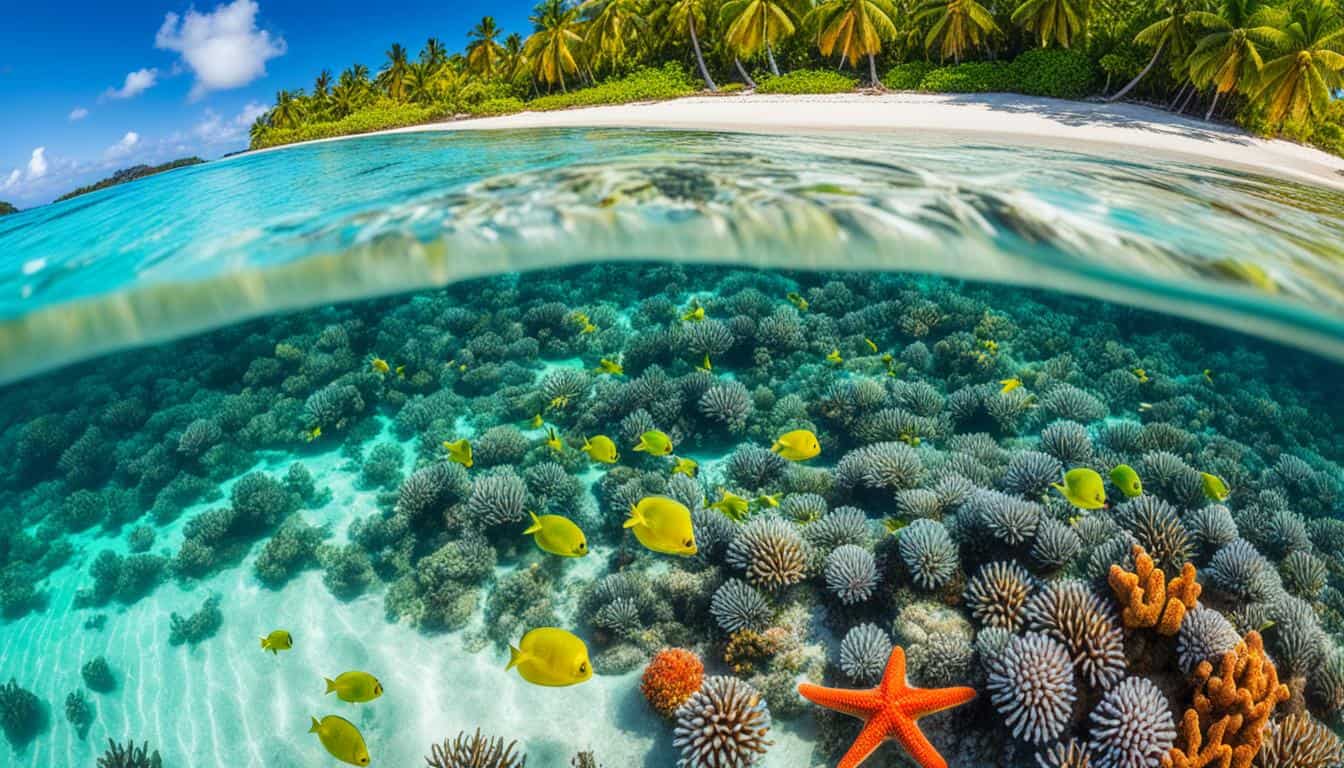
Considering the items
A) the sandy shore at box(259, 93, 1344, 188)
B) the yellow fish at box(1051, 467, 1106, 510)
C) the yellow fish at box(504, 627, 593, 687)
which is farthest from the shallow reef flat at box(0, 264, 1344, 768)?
the sandy shore at box(259, 93, 1344, 188)

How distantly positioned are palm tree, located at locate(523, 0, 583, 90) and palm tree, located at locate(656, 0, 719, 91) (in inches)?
190

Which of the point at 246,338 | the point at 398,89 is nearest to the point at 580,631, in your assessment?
the point at 246,338

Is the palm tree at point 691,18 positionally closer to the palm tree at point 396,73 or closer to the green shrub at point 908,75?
the green shrub at point 908,75

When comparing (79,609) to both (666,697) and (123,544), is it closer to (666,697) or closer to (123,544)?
(123,544)

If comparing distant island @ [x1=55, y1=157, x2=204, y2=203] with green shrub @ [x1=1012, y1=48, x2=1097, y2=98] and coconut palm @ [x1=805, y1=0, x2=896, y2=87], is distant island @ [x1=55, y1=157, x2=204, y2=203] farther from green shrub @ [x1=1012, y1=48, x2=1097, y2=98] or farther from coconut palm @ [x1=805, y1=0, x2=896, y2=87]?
green shrub @ [x1=1012, y1=48, x2=1097, y2=98]

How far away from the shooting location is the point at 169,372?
1124 cm

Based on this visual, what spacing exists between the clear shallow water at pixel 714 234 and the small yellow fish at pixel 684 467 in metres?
3.37

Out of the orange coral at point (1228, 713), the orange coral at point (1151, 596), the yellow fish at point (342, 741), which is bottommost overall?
the orange coral at point (1228, 713)

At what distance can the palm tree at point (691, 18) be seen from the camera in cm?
2875

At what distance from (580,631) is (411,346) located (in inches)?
272

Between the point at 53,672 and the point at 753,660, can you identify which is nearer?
the point at 753,660

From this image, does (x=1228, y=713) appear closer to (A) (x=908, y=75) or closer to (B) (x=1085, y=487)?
(B) (x=1085, y=487)

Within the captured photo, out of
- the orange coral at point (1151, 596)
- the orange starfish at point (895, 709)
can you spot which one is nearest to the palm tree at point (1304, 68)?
the orange coral at point (1151, 596)

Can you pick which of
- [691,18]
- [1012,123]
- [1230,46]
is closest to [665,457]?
[1012,123]
